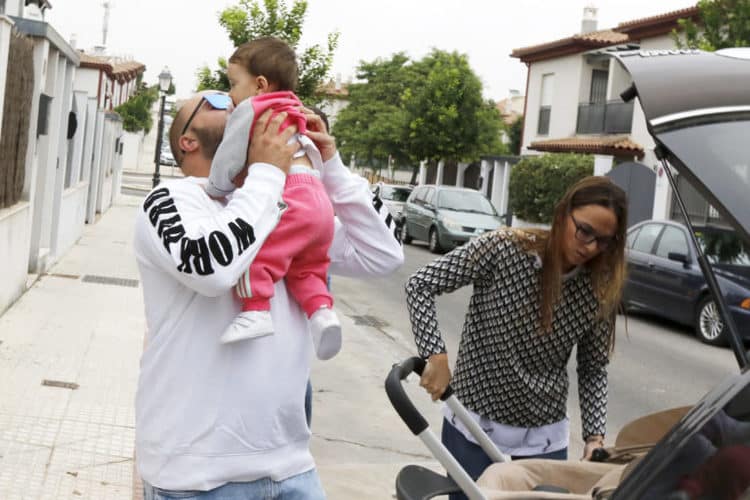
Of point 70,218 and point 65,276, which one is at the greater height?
point 70,218

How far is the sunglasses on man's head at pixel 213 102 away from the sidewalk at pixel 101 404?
3.05m

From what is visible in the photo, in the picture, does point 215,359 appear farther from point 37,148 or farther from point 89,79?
point 89,79

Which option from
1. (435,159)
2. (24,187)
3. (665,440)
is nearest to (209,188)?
(665,440)

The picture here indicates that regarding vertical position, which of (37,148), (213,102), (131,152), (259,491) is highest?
(131,152)

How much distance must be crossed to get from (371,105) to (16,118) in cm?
4626

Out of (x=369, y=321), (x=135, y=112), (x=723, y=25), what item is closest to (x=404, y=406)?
(x=369, y=321)

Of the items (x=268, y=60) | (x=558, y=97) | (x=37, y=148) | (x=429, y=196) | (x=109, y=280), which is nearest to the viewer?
(x=268, y=60)

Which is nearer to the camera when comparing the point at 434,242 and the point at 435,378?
the point at 435,378

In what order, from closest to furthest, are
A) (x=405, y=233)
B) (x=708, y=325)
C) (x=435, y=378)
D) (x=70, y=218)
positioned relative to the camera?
(x=435, y=378) → (x=708, y=325) → (x=70, y=218) → (x=405, y=233)

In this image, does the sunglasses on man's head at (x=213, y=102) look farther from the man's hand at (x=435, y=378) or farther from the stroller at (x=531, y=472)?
the man's hand at (x=435, y=378)

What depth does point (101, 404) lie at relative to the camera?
22.8ft

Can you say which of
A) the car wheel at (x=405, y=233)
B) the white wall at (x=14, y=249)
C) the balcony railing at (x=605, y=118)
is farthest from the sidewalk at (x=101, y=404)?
the balcony railing at (x=605, y=118)

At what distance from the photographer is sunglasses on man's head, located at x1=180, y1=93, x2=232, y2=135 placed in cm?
263

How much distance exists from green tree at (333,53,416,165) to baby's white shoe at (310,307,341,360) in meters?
45.0
